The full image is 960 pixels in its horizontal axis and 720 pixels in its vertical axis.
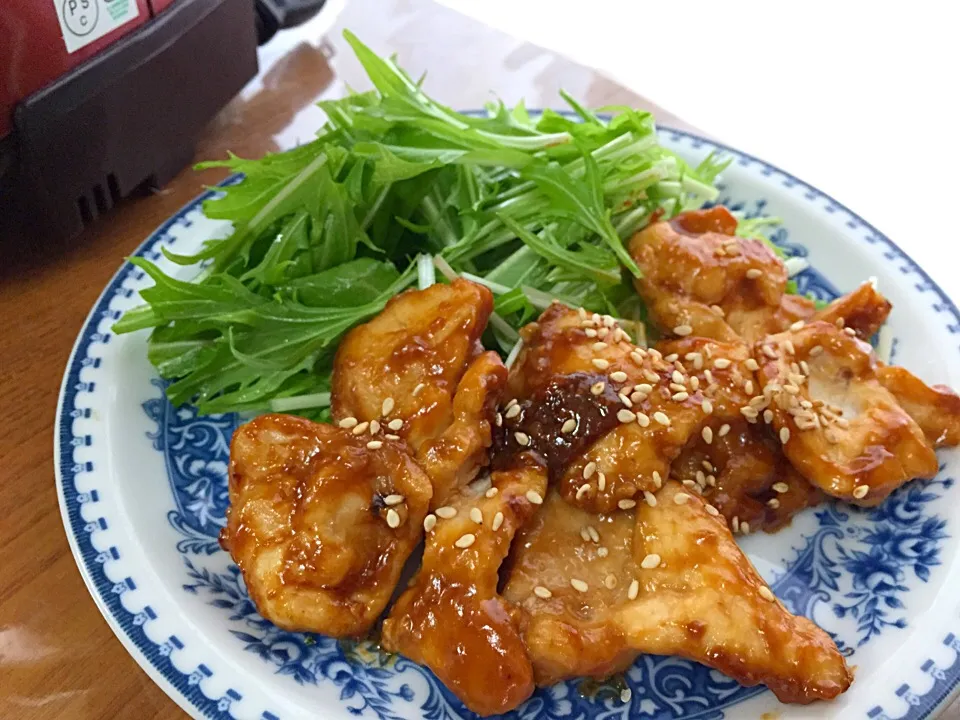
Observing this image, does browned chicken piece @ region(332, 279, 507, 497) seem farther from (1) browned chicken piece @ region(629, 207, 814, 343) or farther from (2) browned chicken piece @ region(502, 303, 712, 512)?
(1) browned chicken piece @ region(629, 207, 814, 343)

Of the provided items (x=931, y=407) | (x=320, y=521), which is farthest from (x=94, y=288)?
(x=931, y=407)

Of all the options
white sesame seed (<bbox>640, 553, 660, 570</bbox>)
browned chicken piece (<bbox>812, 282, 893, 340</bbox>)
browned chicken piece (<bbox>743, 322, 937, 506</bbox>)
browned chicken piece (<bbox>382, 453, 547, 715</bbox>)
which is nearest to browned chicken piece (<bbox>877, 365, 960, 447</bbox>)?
browned chicken piece (<bbox>743, 322, 937, 506</bbox>)

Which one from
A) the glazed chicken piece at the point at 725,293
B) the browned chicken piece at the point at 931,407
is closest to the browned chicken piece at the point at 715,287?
the glazed chicken piece at the point at 725,293

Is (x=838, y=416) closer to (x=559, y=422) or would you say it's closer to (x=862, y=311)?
(x=862, y=311)

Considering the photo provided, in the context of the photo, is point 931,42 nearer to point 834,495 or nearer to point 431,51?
point 431,51

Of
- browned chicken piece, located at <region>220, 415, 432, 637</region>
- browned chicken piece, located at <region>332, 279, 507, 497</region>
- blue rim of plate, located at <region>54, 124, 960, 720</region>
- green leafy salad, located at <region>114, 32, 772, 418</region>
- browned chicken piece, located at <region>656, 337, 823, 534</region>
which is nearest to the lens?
blue rim of plate, located at <region>54, 124, 960, 720</region>

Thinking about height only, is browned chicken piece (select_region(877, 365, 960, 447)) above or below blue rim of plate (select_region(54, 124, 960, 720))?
above
